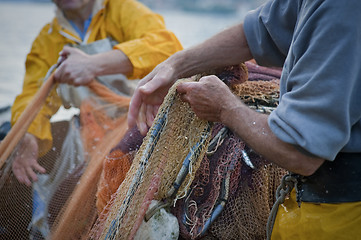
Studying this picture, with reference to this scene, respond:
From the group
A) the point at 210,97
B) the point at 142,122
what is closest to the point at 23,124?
the point at 142,122

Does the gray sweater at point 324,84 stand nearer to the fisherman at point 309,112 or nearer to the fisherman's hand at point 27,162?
the fisherman at point 309,112

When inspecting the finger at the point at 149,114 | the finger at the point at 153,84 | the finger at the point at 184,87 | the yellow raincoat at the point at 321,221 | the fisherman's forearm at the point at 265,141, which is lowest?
the yellow raincoat at the point at 321,221

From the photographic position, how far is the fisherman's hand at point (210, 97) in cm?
158

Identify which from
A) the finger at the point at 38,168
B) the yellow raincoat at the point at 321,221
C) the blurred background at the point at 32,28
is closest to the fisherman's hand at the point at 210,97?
the yellow raincoat at the point at 321,221

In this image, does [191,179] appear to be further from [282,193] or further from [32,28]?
[32,28]

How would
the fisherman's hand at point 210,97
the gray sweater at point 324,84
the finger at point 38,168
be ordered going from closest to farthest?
Result: the gray sweater at point 324,84
the fisherman's hand at point 210,97
the finger at point 38,168

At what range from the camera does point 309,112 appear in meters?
1.29

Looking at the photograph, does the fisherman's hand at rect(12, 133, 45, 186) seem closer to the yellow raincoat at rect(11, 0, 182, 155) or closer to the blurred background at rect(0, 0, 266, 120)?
the yellow raincoat at rect(11, 0, 182, 155)

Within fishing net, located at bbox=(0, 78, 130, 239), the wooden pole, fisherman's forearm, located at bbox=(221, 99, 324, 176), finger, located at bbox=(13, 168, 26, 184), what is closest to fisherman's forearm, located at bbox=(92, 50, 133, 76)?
fishing net, located at bbox=(0, 78, 130, 239)

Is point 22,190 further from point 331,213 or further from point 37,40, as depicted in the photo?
point 331,213

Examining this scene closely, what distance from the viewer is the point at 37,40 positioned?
3.29 meters

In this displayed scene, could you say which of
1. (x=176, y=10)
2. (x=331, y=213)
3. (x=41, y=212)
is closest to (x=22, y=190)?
(x=41, y=212)

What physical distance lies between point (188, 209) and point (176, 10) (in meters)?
28.2

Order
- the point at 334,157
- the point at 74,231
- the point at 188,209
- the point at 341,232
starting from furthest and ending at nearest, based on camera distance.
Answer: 1. the point at 74,231
2. the point at 188,209
3. the point at 341,232
4. the point at 334,157
